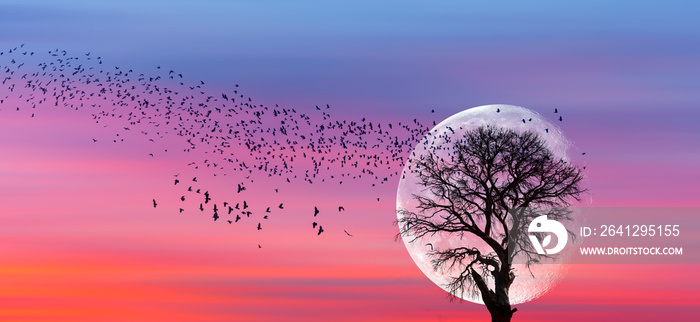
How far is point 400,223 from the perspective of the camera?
136 ft

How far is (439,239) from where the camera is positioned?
136ft

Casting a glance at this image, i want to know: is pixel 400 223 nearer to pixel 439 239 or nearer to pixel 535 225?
pixel 439 239

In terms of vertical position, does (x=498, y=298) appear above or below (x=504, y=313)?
above

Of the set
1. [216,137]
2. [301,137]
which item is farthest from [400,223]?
[216,137]

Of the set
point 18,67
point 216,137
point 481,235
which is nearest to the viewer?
point 18,67

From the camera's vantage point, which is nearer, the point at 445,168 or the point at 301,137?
the point at 301,137

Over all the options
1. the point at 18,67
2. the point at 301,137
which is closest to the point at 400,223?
the point at 301,137

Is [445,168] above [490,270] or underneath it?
above

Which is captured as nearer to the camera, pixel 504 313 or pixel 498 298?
pixel 504 313

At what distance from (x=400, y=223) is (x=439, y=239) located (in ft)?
6.14

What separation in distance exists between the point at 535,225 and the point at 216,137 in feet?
48.2

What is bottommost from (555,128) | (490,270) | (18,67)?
(490,270)

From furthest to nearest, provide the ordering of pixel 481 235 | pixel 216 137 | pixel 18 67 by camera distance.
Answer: pixel 481 235
pixel 216 137
pixel 18 67

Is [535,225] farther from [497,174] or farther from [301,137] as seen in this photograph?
[301,137]
